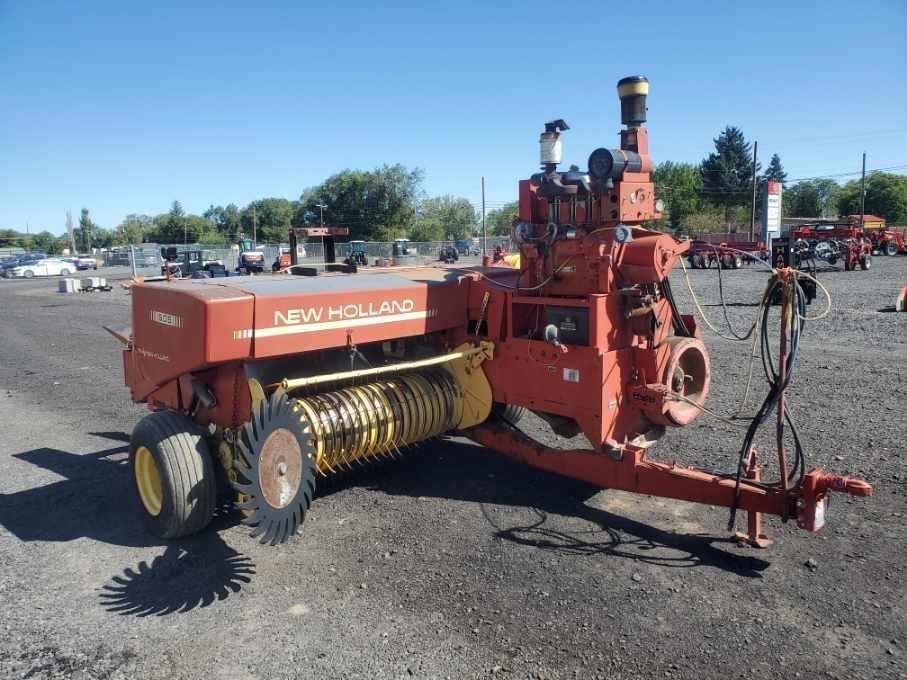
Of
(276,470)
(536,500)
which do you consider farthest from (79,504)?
(536,500)

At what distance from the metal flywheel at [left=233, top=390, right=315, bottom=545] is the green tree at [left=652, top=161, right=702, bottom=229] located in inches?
2317

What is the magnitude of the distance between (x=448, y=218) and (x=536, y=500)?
77.0 meters

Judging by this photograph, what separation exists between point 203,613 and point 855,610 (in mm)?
3325

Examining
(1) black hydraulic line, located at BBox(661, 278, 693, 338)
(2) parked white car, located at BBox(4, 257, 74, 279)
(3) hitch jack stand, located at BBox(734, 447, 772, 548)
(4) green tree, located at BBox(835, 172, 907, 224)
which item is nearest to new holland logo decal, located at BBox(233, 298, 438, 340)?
(1) black hydraulic line, located at BBox(661, 278, 693, 338)

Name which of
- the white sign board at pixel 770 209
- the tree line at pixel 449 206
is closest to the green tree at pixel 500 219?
the tree line at pixel 449 206

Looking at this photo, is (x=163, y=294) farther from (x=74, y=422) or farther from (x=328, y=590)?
(x=74, y=422)

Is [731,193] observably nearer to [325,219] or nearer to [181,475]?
[325,219]

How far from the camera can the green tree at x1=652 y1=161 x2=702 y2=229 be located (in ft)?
221

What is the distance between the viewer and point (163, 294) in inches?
173

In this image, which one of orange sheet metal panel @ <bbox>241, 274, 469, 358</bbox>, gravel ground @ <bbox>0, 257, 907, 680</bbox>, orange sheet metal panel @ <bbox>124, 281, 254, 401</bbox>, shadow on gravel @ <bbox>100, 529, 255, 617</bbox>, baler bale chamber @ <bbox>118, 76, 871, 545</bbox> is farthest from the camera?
orange sheet metal panel @ <bbox>241, 274, 469, 358</bbox>

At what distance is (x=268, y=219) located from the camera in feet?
291

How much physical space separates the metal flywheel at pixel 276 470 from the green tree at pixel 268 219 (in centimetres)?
7940

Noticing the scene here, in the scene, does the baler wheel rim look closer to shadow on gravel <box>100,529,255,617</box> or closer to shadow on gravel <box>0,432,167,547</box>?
shadow on gravel <box>0,432,167,547</box>

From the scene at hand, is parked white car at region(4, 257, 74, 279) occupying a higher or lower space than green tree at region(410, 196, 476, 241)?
lower
